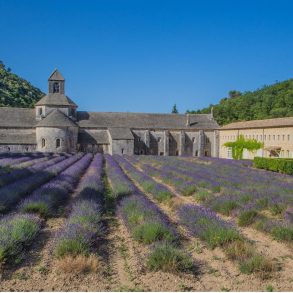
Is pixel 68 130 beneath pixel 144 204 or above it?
above

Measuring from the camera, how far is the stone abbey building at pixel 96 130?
1635 inches

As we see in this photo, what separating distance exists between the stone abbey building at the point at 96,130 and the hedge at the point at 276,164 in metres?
19.1

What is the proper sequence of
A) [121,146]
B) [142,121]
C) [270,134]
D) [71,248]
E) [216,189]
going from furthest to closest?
[142,121] < [121,146] < [270,134] < [216,189] < [71,248]

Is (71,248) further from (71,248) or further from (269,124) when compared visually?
(269,124)

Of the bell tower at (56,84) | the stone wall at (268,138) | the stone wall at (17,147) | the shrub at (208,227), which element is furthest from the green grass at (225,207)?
the bell tower at (56,84)

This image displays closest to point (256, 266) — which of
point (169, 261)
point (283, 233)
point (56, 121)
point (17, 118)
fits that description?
point (169, 261)

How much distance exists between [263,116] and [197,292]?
66.3 meters

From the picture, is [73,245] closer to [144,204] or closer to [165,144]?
[144,204]

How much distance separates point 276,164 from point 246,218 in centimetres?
1898

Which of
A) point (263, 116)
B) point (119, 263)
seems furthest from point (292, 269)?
point (263, 116)

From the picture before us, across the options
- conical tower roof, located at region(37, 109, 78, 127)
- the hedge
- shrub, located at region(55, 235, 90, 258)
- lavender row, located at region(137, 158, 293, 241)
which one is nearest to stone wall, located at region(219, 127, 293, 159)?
the hedge

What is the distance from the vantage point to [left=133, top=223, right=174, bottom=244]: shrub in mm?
6571

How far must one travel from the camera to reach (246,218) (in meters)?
8.52

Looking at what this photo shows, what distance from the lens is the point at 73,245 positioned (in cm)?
573
